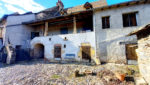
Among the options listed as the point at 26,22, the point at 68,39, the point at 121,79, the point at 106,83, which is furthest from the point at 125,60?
the point at 26,22

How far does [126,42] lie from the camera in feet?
24.8

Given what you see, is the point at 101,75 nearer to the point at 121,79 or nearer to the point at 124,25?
the point at 121,79

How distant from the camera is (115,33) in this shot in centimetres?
796

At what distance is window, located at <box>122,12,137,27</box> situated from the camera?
766cm

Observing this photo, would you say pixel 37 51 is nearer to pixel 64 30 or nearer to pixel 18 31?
pixel 18 31

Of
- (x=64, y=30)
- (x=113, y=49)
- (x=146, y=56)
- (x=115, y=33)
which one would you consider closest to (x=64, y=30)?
(x=64, y=30)

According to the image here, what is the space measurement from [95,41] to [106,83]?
490cm

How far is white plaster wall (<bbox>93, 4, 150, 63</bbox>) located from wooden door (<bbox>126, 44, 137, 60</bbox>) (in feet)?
1.14

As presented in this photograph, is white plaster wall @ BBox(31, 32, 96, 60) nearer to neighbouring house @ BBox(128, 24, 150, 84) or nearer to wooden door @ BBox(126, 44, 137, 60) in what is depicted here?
wooden door @ BBox(126, 44, 137, 60)

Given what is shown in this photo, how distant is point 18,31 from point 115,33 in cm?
1336

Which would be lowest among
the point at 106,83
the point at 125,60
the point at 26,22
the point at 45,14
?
the point at 106,83

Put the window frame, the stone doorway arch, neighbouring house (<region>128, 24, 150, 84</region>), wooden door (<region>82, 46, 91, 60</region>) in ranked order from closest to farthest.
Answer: neighbouring house (<region>128, 24, 150, 84</region>) < the window frame < wooden door (<region>82, 46, 91, 60</region>) < the stone doorway arch

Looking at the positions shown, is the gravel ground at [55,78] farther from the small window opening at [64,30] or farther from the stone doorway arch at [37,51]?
the small window opening at [64,30]

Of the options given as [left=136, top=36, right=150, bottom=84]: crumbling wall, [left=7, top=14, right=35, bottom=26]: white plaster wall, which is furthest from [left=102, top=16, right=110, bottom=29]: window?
[left=7, top=14, right=35, bottom=26]: white plaster wall
